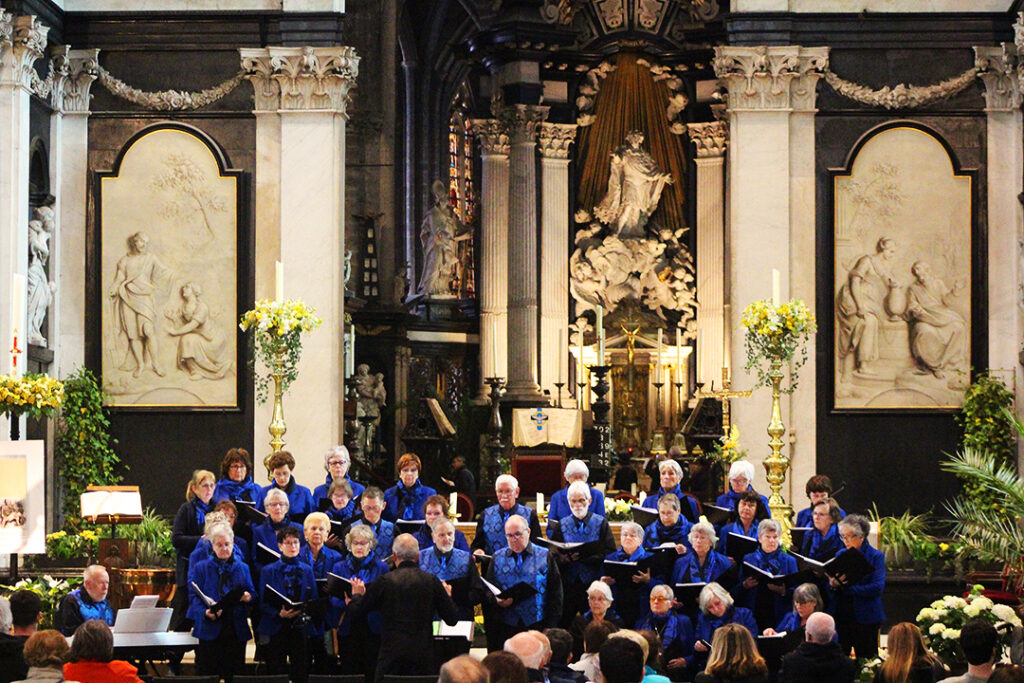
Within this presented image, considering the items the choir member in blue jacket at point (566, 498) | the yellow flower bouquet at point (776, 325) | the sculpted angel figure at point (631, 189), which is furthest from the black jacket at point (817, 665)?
the sculpted angel figure at point (631, 189)

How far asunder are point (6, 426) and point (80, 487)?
1.52m

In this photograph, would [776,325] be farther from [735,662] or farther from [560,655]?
[735,662]

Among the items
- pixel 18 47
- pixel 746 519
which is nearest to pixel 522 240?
pixel 18 47

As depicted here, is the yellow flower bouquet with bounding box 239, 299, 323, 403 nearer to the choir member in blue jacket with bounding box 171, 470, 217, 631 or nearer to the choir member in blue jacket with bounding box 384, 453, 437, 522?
the choir member in blue jacket with bounding box 384, 453, 437, 522

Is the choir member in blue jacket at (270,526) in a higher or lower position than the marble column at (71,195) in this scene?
lower

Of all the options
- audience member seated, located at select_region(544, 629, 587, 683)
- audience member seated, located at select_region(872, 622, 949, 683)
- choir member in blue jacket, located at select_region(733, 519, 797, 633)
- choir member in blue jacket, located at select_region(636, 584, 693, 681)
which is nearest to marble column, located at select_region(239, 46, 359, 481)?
choir member in blue jacket, located at select_region(733, 519, 797, 633)

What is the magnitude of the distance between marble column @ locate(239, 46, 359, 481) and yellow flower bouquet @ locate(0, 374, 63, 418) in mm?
3712

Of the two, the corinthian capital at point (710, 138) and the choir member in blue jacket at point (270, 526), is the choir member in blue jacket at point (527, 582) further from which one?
the corinthian capital at point (710, 138)

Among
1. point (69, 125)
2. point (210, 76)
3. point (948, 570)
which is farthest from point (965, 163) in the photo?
point (69, 125)

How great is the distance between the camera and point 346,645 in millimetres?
12180

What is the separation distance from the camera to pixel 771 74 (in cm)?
1878

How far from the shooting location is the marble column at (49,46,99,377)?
61.7 feet

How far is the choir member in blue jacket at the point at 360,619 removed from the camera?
38.2 feet

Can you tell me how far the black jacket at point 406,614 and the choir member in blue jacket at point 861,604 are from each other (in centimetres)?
310
